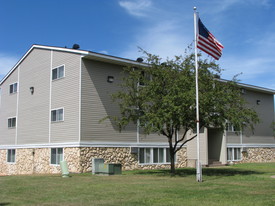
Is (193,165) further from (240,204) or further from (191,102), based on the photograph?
(240,204)

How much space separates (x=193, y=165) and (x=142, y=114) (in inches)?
391

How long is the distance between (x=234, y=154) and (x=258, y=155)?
3712 mm

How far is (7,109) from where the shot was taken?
32.1 meters

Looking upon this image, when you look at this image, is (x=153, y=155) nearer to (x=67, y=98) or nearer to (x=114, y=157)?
(x=114, y=157)

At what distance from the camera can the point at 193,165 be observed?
95.4 feet

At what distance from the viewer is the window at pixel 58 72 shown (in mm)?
25719

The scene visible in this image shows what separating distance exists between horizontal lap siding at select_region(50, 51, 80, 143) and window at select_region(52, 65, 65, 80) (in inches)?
11.0

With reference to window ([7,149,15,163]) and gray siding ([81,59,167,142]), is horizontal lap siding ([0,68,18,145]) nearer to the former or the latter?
window ([7,149,15,163])

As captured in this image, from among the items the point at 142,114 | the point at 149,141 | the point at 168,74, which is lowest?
the point at 149,141

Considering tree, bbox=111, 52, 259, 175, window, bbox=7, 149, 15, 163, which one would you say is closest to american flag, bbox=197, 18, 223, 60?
tree, bbox=111, 52, 259, 175

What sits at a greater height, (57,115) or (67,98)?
(67,98)

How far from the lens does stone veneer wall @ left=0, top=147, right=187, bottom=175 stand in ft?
76.2

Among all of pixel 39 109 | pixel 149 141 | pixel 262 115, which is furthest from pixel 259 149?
pixel 39 109

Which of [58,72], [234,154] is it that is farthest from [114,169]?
[234,154]
